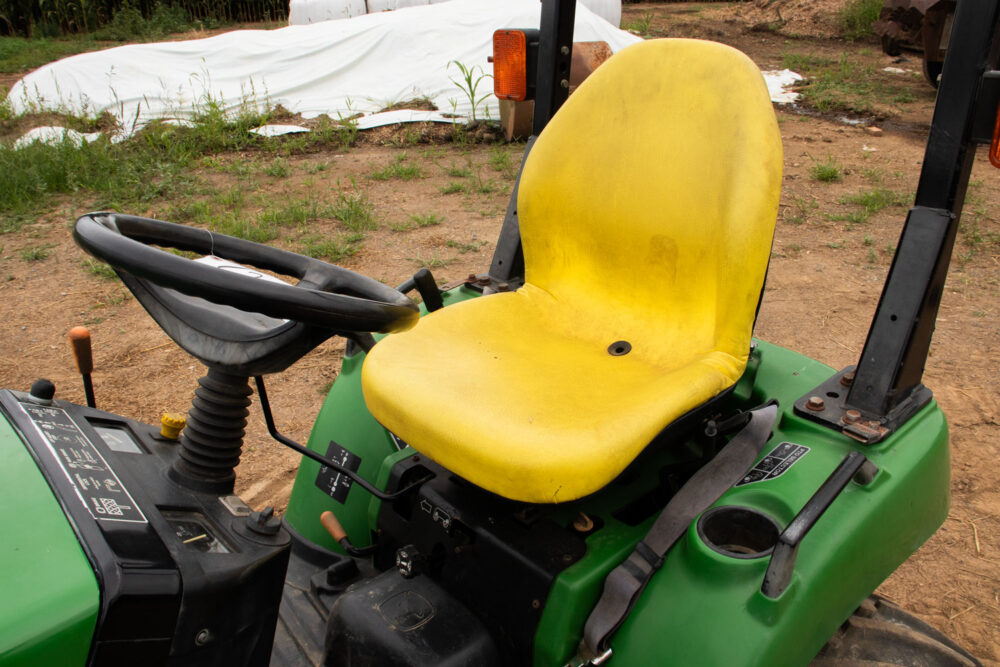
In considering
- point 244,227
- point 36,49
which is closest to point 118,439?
point 244,227

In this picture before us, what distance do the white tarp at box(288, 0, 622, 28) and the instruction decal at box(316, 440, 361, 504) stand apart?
7.42 m

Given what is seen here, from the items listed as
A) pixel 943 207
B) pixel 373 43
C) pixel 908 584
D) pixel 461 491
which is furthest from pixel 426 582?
pixel 373 43

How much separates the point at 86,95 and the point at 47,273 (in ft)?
9.94

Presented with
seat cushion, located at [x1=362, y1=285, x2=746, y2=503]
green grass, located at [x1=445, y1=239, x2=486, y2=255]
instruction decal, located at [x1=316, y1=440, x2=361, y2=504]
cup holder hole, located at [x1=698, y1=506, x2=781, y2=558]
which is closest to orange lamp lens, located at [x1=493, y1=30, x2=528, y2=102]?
seat cushion, located at [x1=362, y1=285, x2=746, y2=503]

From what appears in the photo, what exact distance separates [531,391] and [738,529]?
370 mm

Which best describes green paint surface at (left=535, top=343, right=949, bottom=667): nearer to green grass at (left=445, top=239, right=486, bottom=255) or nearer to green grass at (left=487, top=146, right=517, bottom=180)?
green grass at (left=445, top=239, right=486, bottom=255)

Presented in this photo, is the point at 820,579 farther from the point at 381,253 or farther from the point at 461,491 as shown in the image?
the point at 381,253

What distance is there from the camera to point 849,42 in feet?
30.4

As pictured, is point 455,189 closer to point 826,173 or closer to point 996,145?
point 826,173

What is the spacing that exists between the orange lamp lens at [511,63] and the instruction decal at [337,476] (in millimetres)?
895

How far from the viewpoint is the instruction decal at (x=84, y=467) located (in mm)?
944

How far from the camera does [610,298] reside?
5.11 ft

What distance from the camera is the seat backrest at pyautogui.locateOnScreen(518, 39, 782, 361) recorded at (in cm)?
128

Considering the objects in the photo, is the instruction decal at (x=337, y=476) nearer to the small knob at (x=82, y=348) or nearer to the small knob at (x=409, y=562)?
the small knob at (x=409, y=562)
